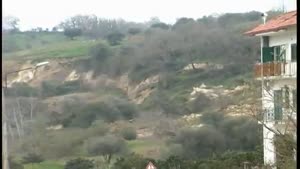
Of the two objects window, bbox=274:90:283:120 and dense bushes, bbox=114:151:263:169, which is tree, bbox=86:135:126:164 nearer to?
dense bushes, bbox=114:151:263:169

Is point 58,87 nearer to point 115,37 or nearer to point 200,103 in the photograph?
point 115,37

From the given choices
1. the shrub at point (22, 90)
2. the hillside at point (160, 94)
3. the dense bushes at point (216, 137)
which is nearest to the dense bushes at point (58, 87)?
the hillside at point (160, 94)

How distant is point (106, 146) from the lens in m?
4.58

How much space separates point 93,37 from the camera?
9.90 ft

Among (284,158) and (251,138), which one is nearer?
(284,158)

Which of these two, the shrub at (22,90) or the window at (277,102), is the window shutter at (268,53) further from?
the shrub at (22,90)

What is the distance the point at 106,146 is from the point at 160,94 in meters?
0.79

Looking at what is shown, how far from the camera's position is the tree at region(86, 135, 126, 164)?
13.7 feet

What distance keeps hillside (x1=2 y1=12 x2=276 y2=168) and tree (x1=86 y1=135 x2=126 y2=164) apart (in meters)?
0.02

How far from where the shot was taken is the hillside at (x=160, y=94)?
12.5ft

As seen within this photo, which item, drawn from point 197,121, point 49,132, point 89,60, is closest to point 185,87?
point 197,121

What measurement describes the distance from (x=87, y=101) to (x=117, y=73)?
0.94 meters

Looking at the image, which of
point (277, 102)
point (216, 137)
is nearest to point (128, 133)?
point (216, 137)

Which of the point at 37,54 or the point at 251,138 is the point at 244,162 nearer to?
the point at 251,138
